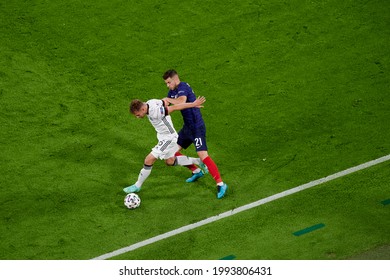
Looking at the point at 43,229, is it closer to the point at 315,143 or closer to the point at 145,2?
the point at 315,143

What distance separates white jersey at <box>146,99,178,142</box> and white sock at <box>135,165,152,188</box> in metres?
0.59

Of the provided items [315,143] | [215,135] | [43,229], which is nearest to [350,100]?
[315,143]

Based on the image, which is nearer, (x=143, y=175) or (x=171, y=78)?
(x=171, y=78)

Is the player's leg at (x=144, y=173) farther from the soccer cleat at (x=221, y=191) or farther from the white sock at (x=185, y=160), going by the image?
the soccer cleat at (x=221, y=191)

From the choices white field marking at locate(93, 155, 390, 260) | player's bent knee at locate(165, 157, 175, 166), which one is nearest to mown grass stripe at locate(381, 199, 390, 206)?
white field marking at locate(93, 155, 390, 260)

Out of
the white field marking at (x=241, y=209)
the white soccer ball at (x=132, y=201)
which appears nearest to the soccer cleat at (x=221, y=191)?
the white field marking at (x=241, y=209)

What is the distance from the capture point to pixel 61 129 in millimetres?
14969

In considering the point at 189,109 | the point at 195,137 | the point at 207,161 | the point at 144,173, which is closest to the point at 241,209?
the point at 207,161

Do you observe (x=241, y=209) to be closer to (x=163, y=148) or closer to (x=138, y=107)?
(x=163, y=148)

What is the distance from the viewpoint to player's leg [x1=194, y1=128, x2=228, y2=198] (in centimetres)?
1283

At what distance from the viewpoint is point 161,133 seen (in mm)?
12773

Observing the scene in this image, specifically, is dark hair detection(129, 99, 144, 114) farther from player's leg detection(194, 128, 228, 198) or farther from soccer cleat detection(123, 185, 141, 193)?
soccer cleat detection(123, 185, 141, 193)

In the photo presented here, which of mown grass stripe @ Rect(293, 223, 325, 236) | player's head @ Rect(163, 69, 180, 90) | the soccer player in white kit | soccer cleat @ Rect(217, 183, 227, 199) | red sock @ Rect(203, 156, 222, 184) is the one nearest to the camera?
mown grass stripe @ Rect(293, 223, 325, 236)

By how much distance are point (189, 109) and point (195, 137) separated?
19.9 inches
